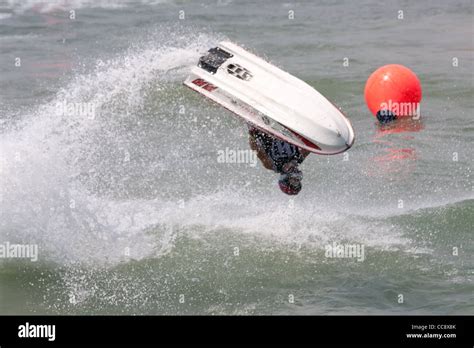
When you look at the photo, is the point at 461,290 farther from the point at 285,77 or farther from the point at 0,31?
the point at 0,31

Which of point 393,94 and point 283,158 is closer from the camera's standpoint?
point 283,158

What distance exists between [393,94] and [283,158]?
5172 mm

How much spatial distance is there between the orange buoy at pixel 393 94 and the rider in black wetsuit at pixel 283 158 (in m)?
4.93

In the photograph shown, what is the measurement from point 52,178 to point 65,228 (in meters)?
0.82

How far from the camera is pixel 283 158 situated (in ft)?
34.3

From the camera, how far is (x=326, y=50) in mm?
19562

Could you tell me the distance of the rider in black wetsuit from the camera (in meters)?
10.4

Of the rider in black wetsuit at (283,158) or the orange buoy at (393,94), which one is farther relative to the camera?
the orange buoy at (393,94)

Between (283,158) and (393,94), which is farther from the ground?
(393,94)

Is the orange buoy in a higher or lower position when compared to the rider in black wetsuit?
higher

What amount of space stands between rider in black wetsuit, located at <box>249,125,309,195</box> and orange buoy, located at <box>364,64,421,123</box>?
493 cm

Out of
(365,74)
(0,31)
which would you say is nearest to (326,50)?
(365,74)

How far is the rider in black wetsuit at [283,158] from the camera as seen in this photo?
10.4 m

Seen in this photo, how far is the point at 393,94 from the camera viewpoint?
1515cm
